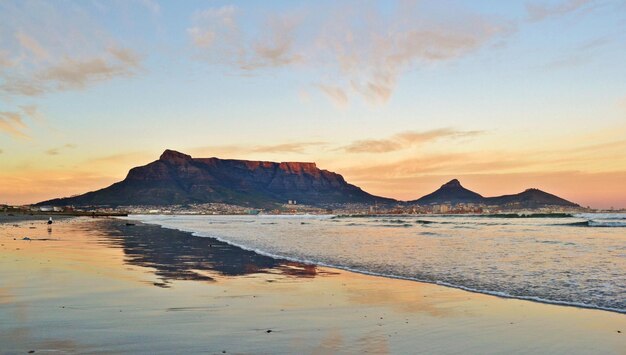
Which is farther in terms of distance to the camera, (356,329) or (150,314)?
(150,314)

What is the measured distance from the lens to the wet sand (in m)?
8.39

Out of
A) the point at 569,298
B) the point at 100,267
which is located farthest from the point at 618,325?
the point at 100,267

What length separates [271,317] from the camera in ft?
35.5

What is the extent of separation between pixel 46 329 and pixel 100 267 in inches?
454

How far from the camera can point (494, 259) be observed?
25.8 metres

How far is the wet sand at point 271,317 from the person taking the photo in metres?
8.39

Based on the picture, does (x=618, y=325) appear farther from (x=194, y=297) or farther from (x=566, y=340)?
(x=194, y=297)

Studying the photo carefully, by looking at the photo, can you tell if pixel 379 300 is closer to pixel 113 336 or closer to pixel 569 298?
pixel 569 298

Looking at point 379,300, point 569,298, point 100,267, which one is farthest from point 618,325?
point 100,267

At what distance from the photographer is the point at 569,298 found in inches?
557

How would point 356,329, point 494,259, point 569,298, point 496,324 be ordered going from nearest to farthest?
point 356,329
point 496,324
point 569,298
point 494,259

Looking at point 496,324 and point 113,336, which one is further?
point 496,324

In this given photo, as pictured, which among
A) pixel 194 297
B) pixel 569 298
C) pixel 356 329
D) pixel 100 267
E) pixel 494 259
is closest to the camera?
pixel 356 329

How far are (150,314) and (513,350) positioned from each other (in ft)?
24.1
